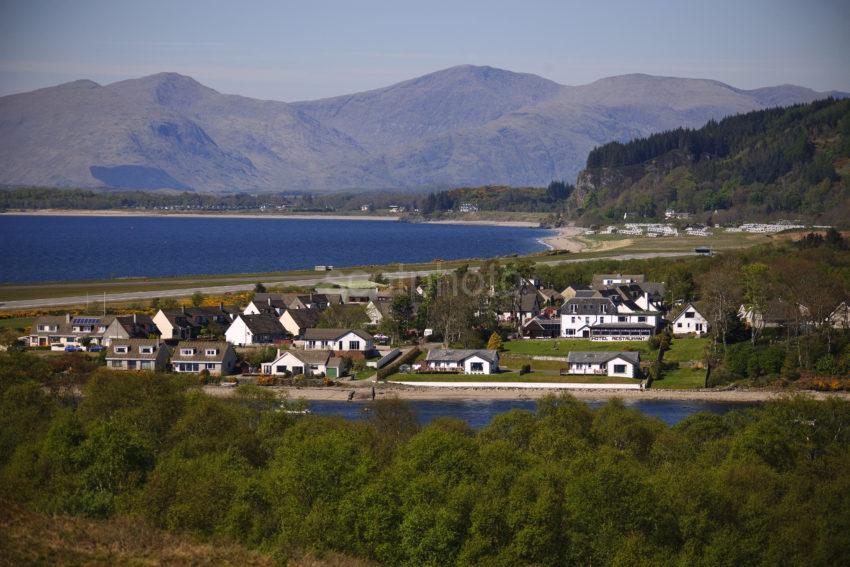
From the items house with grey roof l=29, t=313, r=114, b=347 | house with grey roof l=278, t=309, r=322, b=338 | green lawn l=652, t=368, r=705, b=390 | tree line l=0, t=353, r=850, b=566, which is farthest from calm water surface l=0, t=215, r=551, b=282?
tree line l=0, t=353, r=850, b=566

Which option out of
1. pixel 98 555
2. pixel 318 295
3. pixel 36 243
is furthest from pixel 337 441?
pixel 36 243

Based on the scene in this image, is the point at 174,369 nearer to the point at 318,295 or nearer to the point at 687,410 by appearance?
the point at 318,295

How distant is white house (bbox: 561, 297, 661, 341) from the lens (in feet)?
145

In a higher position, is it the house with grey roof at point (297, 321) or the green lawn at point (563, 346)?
the house with grey roof at point (297, 321)

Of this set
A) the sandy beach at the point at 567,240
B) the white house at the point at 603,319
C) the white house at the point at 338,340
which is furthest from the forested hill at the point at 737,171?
the white house at the point at 338,340

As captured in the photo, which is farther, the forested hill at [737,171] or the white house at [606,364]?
the forested hill at [737,171]

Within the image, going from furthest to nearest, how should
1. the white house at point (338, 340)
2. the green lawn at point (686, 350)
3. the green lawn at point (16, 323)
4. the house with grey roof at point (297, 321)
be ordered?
the green lawn at point (16, 323) < the house with grey roof at point (297, 321) < the white house at point (338, 340) < the green lawn at point (686, 350)

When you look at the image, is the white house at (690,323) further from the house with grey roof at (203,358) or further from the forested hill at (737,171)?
the forested hill at (737,171)

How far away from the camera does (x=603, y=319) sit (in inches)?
1793

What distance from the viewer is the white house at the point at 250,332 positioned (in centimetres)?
4362

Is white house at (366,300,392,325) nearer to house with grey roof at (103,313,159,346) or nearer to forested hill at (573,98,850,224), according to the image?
house with grey roof at (103,313,159,346)

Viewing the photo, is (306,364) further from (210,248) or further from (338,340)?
(210,248)

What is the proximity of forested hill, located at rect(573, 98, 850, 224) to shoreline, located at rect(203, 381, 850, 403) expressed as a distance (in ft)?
214

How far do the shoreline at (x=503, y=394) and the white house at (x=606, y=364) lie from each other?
2201mm
